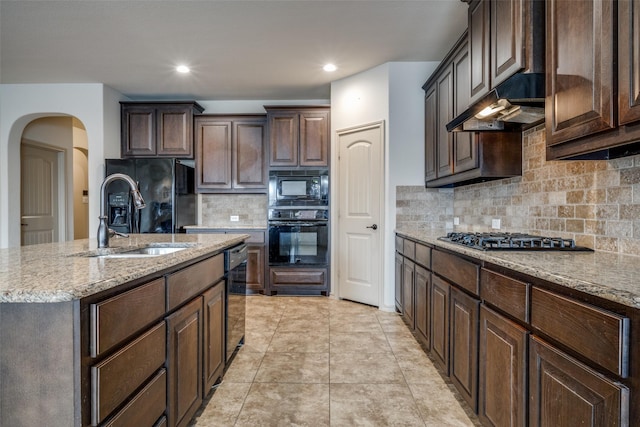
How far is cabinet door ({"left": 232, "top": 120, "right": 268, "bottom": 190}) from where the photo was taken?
4703 mm

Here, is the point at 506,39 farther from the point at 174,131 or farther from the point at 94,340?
the point at 174,131

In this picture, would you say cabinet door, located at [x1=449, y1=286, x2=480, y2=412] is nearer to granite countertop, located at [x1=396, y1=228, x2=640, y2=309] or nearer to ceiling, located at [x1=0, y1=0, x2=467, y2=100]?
granite countertop, located at [x1=396, y1=228, x2=640, y2=309]

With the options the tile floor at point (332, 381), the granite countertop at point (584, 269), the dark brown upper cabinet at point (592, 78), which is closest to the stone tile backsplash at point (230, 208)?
the tile floor at point (332, 381)

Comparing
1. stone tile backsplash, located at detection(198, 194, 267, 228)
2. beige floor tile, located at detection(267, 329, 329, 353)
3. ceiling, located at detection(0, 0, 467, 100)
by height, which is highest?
ceiling, located at detection(0, 0, 467, 100)

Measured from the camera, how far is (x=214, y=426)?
5.90 ft

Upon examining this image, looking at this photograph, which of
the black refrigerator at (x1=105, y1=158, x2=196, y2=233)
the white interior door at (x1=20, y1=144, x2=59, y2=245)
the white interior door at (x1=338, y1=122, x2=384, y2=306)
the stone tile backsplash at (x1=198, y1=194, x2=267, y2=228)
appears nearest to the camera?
the white interior door at (x1=338, y1=122, x2=384, y2=306)

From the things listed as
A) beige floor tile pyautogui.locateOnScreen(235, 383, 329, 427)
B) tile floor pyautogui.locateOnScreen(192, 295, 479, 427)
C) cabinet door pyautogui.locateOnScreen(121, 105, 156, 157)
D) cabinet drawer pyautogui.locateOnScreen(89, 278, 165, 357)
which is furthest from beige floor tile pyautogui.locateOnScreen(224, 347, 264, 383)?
cabinet door pyautogui.locateOnScreen(121, 105, 156, 157)

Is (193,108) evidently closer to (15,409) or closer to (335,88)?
(335,88)

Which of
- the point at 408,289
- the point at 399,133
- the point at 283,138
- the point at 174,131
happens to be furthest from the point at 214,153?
the point at 408,289

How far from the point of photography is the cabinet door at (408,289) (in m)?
3.00

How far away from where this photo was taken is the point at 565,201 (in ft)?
6.68

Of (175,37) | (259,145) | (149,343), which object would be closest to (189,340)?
(149,343)

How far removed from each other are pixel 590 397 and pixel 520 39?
1.53 m

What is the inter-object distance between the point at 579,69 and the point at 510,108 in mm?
600
